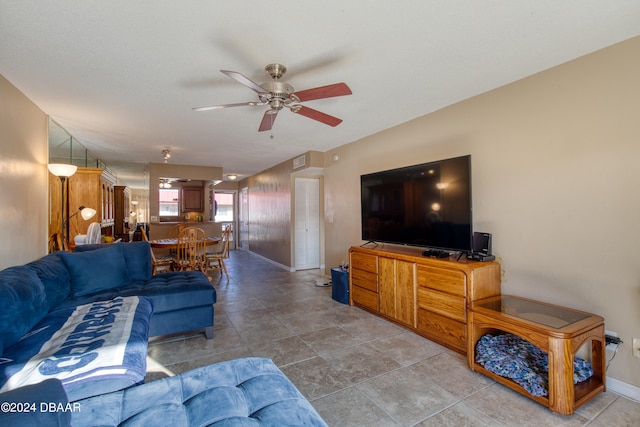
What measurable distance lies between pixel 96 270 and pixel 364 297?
302 cm

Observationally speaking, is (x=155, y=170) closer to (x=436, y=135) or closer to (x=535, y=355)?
(x=436, y=135)

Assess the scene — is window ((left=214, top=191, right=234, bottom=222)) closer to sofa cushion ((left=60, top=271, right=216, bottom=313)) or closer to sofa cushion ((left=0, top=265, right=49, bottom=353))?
sofa cushion ((left=60, top=271, right=216, bottom=313))

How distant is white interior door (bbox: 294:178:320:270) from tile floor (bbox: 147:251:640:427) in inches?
94.2

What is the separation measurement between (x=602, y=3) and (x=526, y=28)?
1.20 ft

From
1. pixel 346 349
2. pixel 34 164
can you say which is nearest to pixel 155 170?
pixel 34 164

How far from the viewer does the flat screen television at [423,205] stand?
2830 millimetres

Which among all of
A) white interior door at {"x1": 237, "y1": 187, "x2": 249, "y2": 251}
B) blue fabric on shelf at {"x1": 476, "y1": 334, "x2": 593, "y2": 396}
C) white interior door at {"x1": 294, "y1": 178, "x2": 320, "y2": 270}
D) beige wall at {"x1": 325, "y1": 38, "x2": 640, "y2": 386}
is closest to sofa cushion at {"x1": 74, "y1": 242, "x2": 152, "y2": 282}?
white interior door at {"x1": 294, "y1": 178, "x2": 320, "y2": 270}

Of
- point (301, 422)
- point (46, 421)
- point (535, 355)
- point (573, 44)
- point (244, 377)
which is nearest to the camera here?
point (46, 421)

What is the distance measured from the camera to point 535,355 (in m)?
2.32

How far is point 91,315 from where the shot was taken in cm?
224

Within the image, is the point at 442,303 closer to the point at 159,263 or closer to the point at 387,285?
the point at 387,285

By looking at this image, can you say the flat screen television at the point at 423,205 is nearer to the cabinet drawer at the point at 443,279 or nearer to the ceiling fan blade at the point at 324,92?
the cabinet drawer at the point at 443,279

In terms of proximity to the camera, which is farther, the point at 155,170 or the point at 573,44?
the point at 155,170

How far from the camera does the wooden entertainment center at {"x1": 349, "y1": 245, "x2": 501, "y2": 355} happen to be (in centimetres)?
264
